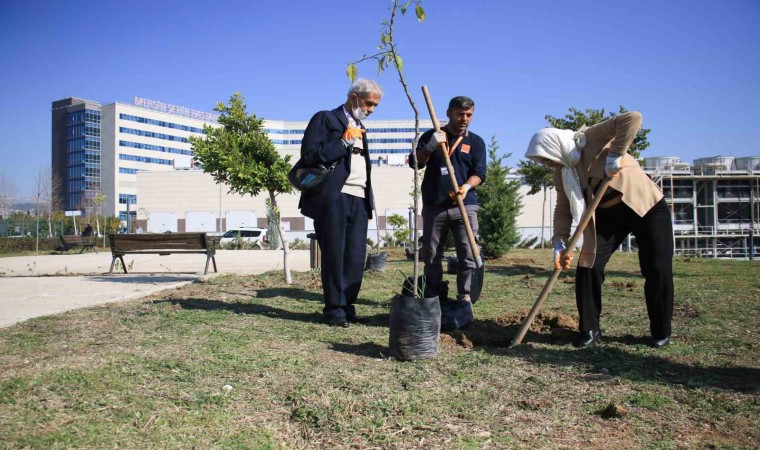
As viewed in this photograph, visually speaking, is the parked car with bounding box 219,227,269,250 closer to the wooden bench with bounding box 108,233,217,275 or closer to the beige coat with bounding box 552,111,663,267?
the wooden bench with bounding box 108,233,217,275

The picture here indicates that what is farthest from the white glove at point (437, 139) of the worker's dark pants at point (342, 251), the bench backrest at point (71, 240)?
the bench backrest at point (71, 240)

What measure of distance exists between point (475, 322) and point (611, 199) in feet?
5.19

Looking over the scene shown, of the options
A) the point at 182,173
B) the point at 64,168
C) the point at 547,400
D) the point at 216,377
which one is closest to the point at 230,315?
the point at 216,377

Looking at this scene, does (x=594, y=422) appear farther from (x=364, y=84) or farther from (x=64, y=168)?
(x=64, y=168)

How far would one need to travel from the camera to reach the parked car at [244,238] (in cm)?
3131

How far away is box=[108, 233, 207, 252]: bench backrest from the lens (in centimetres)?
1059

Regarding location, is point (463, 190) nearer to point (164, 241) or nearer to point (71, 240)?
point (164, 241)

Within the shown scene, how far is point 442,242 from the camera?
204 inches

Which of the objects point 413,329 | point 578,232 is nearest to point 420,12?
point 578,232

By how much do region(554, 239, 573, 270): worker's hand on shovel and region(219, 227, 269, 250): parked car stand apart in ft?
93.1

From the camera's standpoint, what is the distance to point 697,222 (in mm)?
64375

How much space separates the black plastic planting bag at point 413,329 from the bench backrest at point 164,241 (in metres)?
7.76

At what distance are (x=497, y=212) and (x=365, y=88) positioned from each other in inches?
421

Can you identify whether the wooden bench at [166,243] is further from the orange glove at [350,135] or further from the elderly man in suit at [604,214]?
the elderly man in suit at [604,214]
